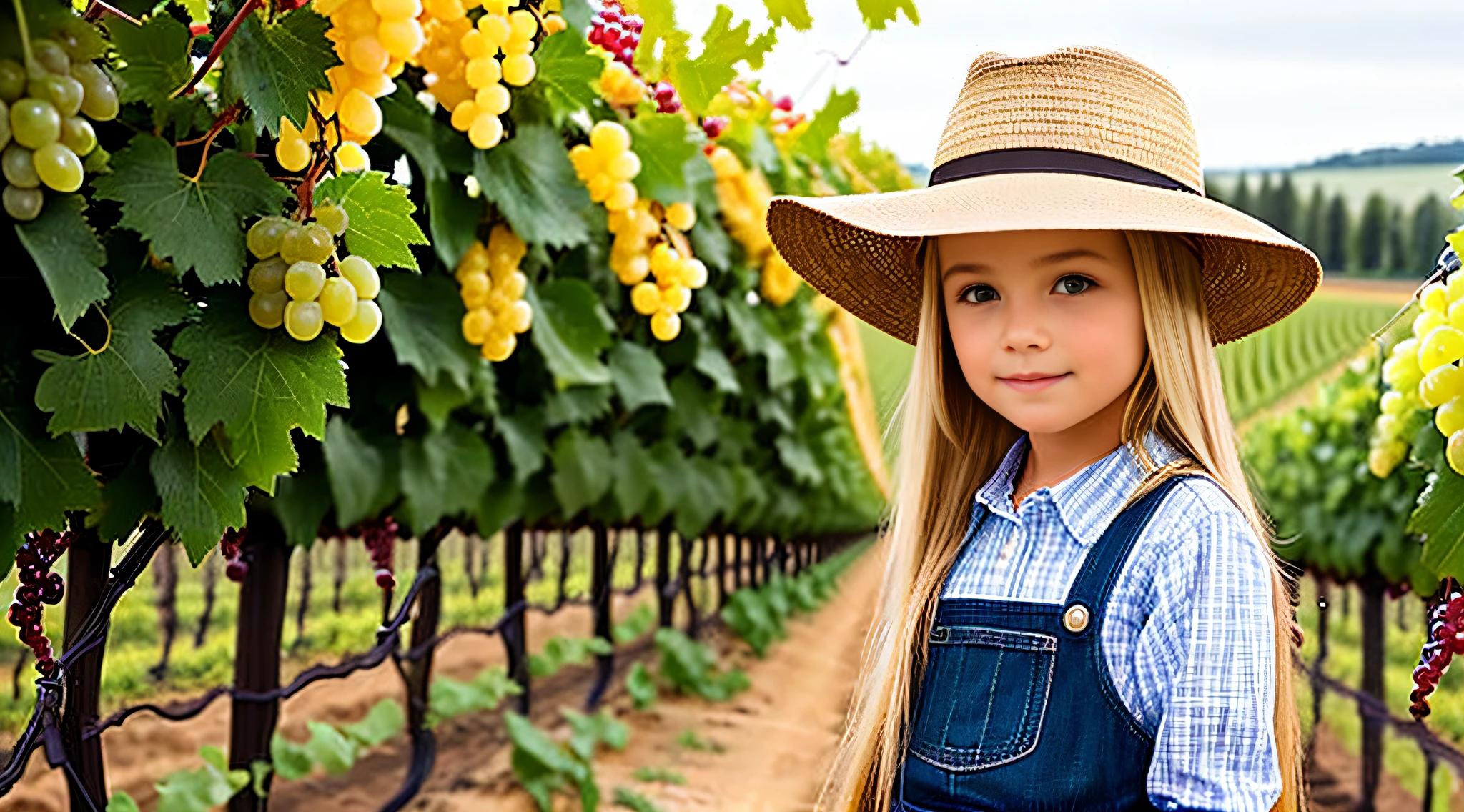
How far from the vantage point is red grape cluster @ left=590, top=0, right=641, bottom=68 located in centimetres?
219

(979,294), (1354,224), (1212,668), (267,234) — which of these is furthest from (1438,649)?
(1354,224)

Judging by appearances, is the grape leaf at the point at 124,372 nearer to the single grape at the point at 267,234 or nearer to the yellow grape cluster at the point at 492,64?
the single grape at the point at 267,234

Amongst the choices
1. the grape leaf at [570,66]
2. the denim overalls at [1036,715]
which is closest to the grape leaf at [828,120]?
the grape leaf at [570,66]

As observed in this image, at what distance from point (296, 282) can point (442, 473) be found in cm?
152

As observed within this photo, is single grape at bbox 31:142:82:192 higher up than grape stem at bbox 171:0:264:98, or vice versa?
grape stem at bbox 171:0:264:98

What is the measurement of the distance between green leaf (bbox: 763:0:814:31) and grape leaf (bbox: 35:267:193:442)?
2.11 ft

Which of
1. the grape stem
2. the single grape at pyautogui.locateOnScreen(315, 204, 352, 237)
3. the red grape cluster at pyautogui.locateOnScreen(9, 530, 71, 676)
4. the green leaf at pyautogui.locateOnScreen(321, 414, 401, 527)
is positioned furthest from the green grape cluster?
the green leaf at pyautogui.locateOnScreen(321, 414, 401, 527)

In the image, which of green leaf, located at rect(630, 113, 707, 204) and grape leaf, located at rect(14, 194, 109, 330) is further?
green leaf, located at rect(630, 113, 707, 204)

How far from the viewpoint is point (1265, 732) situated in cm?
129

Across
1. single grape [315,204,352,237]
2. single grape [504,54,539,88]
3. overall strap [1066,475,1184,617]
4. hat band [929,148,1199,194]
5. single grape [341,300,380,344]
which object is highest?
single grape [504,54,539,88]

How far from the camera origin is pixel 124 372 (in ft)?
3.84

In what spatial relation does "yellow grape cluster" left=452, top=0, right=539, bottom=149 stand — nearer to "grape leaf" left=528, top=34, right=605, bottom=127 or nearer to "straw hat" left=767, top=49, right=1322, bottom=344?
"grape leaf" left=528, top=34, right=605, bottom=127

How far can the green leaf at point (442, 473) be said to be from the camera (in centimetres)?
257

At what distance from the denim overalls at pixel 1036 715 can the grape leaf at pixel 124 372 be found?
87 centimetres
